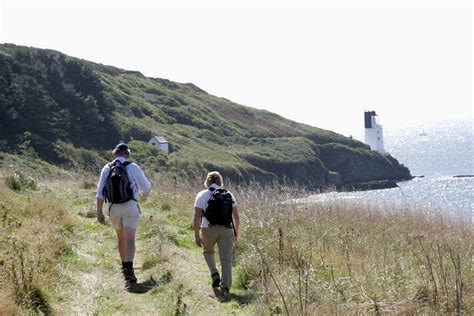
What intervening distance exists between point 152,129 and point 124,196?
65.1m

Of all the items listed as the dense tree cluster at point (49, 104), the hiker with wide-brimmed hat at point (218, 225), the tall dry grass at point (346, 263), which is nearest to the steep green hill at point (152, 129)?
the dense tree cluster at point (49, 104)

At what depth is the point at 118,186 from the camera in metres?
7.45

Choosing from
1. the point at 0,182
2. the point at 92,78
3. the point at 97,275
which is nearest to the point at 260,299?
the point at 97,275

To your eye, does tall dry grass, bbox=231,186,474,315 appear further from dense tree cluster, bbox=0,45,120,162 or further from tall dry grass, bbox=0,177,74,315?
dense tree cluster, bbox=0,45,120,162

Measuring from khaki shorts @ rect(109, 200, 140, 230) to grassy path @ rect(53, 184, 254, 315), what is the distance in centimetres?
68

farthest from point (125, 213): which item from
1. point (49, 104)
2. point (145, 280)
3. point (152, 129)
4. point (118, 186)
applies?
point (152, 129)

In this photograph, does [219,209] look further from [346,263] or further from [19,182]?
[19,182]

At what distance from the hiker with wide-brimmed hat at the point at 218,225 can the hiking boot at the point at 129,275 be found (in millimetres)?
957

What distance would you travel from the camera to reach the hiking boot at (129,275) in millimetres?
7238

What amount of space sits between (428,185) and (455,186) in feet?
17.0

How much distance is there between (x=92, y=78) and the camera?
69000mm

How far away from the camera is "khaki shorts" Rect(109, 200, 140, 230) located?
7535 millimetres

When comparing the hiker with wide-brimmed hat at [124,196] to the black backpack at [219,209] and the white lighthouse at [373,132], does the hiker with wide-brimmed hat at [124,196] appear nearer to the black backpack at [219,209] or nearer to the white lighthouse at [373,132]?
the black backpack at [219,209]

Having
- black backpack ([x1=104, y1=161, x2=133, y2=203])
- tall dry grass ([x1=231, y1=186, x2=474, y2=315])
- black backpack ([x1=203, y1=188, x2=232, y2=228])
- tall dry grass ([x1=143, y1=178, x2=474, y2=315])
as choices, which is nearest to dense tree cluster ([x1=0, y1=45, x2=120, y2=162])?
tall dry grass ([x1=143, y1=178, x2=474, y2=315])
